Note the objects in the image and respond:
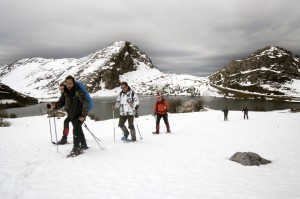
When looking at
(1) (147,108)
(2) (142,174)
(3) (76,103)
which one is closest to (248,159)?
(2) (142,174)

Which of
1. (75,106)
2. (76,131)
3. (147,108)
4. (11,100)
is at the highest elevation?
(11,100)

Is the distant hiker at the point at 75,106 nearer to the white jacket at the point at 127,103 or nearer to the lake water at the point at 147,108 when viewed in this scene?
the white jacket at the point at 127,103

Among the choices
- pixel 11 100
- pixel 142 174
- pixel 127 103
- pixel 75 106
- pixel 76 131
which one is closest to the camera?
pixel 142 174

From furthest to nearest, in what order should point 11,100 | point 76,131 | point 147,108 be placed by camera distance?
point 11,100
point 147,108
point 76,131

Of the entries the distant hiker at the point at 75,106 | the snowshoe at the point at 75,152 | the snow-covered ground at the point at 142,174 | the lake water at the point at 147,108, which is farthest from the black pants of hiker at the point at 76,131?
the lake water at the point at 147,108

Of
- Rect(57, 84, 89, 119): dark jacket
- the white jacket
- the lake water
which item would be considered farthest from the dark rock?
the lake water

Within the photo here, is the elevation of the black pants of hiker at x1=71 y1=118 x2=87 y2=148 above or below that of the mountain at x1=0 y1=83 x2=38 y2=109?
below

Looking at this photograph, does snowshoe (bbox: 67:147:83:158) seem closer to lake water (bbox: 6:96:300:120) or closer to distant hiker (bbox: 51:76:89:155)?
distant hiker (bbox: 51:76:89:155)

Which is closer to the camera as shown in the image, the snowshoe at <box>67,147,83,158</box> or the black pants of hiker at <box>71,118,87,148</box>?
the snowshoe at <box>67,147,83,158</box>

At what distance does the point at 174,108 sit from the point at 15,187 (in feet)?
167

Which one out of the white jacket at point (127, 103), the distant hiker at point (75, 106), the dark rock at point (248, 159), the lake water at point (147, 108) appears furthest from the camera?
the lake water at point (147, 108)

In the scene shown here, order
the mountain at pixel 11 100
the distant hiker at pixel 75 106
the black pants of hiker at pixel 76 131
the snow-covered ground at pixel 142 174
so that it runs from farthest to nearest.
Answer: the mountain at pixel 11 100, the black pants of hiker at pixel 76 131, the distant hiker at pixel 75 106, the snow-covered ground at pixel 142 174

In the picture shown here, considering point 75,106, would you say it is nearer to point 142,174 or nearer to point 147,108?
point 142,174

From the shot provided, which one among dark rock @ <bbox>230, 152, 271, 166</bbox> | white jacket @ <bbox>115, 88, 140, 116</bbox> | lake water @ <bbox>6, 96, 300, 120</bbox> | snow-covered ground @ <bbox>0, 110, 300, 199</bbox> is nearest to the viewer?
snow-covered ground @ <bbox>0, 110, 300, 199</bbox>
